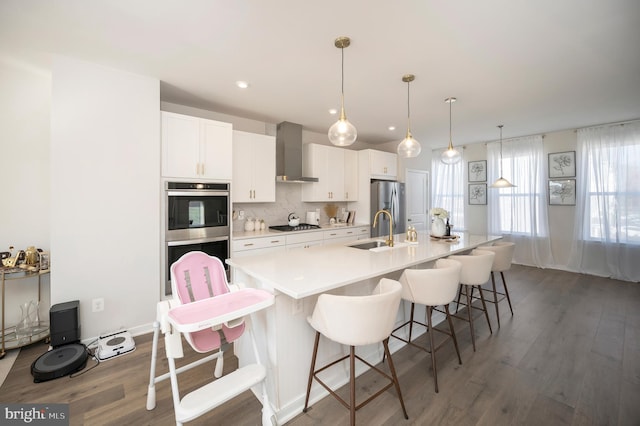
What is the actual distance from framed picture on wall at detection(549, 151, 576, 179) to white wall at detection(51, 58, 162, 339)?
6550 mm

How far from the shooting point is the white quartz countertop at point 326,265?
1584 mm

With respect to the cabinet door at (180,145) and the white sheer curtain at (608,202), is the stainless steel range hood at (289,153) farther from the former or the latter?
the white sheer curtain at (608,202)

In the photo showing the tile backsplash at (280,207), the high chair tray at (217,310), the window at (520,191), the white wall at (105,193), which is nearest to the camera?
the high chair tray at (217,310)

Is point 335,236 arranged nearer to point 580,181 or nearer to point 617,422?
point 617,422

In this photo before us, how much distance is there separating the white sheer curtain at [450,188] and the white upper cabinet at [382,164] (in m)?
1.62

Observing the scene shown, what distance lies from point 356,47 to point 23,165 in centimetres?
336

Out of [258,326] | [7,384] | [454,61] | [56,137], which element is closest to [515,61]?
[454,61]

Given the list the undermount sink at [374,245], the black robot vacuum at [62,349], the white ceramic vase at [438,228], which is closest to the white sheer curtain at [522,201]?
the white ceramic vase at [438,228]

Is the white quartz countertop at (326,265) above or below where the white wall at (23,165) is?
below

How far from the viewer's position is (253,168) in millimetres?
3828


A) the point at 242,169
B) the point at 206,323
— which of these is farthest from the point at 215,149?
the point at 206,323

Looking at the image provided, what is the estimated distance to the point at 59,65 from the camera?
2371 mm

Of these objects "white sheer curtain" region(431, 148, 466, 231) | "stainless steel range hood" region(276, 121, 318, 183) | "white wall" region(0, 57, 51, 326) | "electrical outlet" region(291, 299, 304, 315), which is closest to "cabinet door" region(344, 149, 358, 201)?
"stainless steel range hood" region(276, 121, 318, 183)

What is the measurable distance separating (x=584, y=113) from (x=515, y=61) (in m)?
2.59
